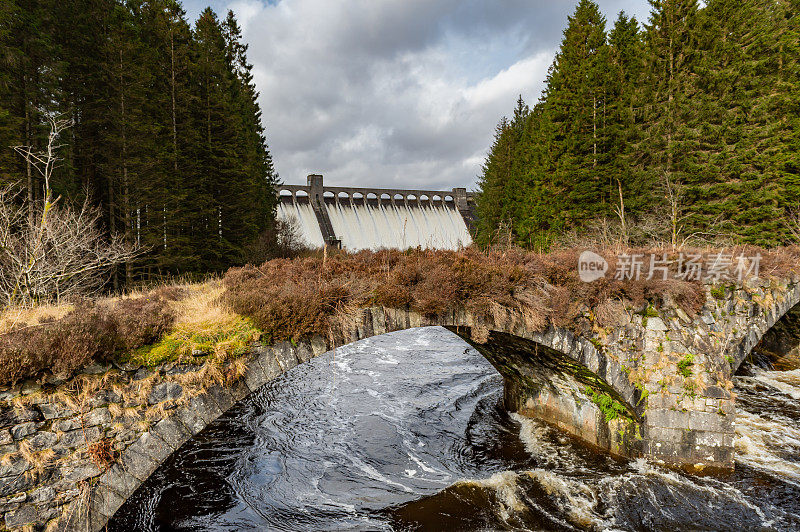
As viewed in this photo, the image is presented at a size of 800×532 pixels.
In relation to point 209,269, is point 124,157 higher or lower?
higher

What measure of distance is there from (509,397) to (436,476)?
3.96 meters

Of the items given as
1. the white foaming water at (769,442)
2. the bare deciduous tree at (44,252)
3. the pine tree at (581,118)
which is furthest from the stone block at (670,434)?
the pine tree at (581,118)

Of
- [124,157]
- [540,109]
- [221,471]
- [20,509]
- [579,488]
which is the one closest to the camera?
[20,509]

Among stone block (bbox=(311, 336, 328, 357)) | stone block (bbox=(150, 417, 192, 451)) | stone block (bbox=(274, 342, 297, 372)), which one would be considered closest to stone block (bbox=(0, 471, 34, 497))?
stone block (bbox=(150, 417, 192, 451))

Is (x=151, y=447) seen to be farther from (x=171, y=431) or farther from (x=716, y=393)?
(x=716, y=393)

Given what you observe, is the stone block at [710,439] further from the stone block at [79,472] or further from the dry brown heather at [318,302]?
the stone block at [79,472]

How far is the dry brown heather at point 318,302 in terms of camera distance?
181 inches

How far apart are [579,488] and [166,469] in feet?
26.3

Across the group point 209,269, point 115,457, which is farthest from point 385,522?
point 209,269

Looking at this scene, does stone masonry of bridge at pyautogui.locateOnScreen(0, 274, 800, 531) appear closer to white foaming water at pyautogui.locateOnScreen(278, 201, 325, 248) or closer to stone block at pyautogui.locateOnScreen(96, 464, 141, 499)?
stone block at pyautogui.locateOnScreen(96, 464, 141, 499)

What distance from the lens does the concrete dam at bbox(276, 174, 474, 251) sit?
33.2m

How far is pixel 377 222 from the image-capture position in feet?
119

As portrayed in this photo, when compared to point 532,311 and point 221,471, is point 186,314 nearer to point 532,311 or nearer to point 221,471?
point 221,471

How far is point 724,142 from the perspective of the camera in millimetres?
17500
